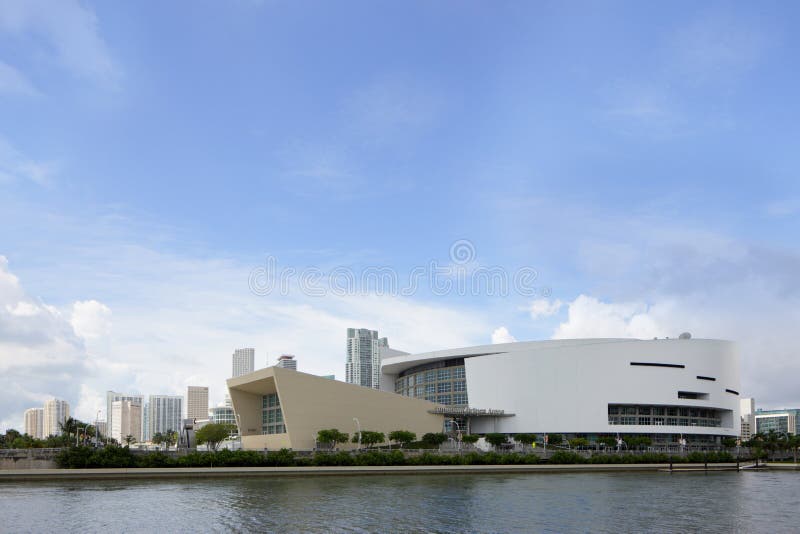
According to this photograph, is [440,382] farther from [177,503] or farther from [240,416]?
[177,503]

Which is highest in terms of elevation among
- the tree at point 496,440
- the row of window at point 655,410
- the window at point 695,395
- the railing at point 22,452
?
the window at point 695,395

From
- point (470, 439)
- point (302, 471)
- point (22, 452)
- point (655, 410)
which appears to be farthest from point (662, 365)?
point (22, 452)

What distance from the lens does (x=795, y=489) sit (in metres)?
56.8

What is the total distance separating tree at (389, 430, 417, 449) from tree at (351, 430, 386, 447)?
2686mm

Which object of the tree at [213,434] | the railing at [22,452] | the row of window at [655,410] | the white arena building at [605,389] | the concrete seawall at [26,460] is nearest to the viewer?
the concrete seawall at [26,460]

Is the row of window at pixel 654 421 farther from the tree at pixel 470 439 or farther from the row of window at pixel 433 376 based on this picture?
the row of window at pixel 433 376

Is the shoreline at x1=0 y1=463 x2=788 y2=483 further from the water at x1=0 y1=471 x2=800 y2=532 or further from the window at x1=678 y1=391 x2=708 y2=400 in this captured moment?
the window at x1=678 y1=391 x2=708 y2=400

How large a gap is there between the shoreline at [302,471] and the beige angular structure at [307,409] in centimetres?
1176

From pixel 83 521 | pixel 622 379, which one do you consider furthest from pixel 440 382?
pixel 83 521

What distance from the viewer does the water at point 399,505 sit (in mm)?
35875

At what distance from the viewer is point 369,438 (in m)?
83.4

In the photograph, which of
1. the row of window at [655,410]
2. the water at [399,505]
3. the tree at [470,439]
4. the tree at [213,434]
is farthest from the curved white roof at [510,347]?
the water at [399,505]

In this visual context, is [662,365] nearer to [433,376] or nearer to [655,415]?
[655,415]

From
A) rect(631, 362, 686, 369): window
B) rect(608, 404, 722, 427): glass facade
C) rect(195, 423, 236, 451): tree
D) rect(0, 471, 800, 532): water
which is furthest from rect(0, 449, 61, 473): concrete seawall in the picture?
rect(631, 362, 686, 369): window
